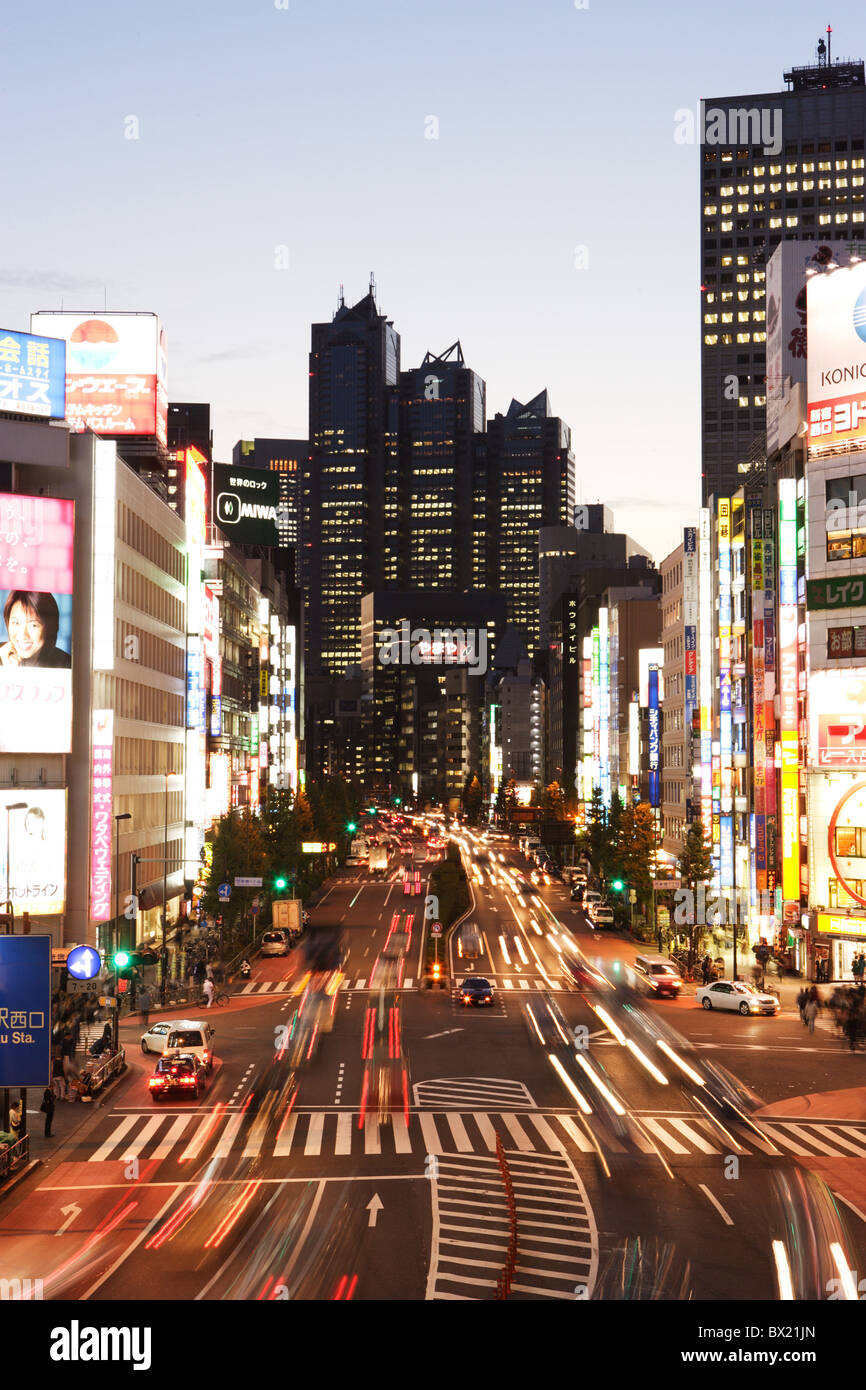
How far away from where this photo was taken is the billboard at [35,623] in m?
62.0

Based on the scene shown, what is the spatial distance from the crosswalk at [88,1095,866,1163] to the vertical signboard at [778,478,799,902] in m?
34.9

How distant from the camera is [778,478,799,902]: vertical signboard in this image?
69000mm

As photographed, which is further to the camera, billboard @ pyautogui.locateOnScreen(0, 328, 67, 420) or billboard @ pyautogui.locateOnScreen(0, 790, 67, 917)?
Answer: billboard @ pyautogui.locateOnScreen(0, 328, 67, 420)

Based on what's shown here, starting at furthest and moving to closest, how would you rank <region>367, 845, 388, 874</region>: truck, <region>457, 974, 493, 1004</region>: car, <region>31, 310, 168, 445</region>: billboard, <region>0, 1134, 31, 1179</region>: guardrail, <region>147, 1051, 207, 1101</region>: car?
<region>367, 845, 388, 874</region>: truck → <region>31, 310, 168, 445</region>: billboard → <region>457, 974, 493, 1004</region>: car → <region>147, 1051, 207, 1101</region>: car → <region>0, 1134, 31, 1179</region>: guardrail

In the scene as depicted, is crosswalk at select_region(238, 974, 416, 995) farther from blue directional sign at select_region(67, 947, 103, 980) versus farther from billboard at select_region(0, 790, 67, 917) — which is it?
blue directional sign at select_region(67, 947, 103, 980)

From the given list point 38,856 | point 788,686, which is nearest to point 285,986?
point 38,856

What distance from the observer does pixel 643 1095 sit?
39.1m

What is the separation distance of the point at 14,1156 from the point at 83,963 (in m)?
5.52

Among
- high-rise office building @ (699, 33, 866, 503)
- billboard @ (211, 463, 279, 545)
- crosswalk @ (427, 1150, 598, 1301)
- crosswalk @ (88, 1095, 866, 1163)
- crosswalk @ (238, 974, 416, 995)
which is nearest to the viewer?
crosswalk @ (427, 1150, 598, 1301)

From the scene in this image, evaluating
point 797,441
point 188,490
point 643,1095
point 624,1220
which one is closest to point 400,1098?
point 643,1095

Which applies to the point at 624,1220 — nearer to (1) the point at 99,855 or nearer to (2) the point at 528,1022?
(2) the point at 528,1022

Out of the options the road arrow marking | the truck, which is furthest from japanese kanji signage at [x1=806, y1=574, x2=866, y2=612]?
the truck

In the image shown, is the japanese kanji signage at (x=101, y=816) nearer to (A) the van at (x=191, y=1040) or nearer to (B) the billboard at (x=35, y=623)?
(B) the billboard at (x=35, y=623)
